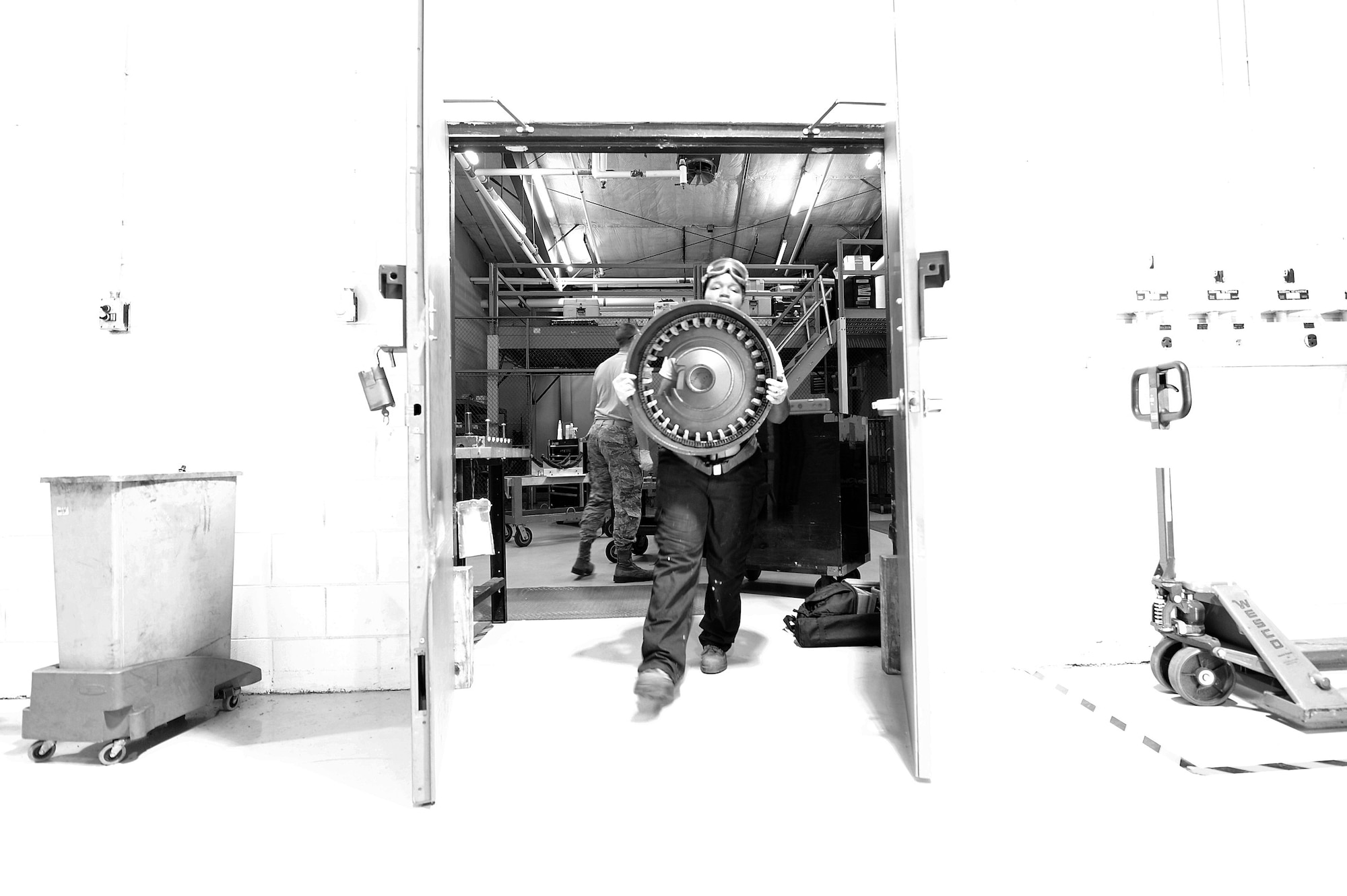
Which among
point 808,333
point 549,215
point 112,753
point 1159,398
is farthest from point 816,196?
point 112,753

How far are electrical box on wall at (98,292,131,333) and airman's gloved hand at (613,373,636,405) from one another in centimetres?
202

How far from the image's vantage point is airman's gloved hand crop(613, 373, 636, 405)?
2494 millimetres

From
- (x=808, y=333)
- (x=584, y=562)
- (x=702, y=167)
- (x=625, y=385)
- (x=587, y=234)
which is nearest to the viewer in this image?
(x=625, y=385)

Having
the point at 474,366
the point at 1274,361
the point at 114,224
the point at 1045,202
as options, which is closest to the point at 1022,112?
the point at 1045,202

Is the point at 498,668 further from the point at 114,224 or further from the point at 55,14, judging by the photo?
the point at 55,14

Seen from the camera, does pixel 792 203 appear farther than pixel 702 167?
Yes

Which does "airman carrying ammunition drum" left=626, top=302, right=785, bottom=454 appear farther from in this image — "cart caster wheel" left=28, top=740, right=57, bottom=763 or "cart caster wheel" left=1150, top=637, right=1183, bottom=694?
"cart caster wheel" left=28, top=740, right=57, bottom=763

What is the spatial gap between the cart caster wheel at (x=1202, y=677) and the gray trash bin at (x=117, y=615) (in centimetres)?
354

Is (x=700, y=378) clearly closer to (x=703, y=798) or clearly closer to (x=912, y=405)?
(x=912, y=405)

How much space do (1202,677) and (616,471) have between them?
10.8 feet

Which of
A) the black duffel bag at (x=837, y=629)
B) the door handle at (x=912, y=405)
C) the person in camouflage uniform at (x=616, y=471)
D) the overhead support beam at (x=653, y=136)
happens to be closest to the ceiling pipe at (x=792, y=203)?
the person in camouflage uniform at (x=616, y=471)

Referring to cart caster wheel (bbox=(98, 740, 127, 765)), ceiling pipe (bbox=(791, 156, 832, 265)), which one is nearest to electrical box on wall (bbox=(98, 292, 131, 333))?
cart caster wheel (bbox=(98, 740, 127, 765))

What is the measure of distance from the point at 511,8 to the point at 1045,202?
2.36 m

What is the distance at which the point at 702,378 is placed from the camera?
2.57 metres
